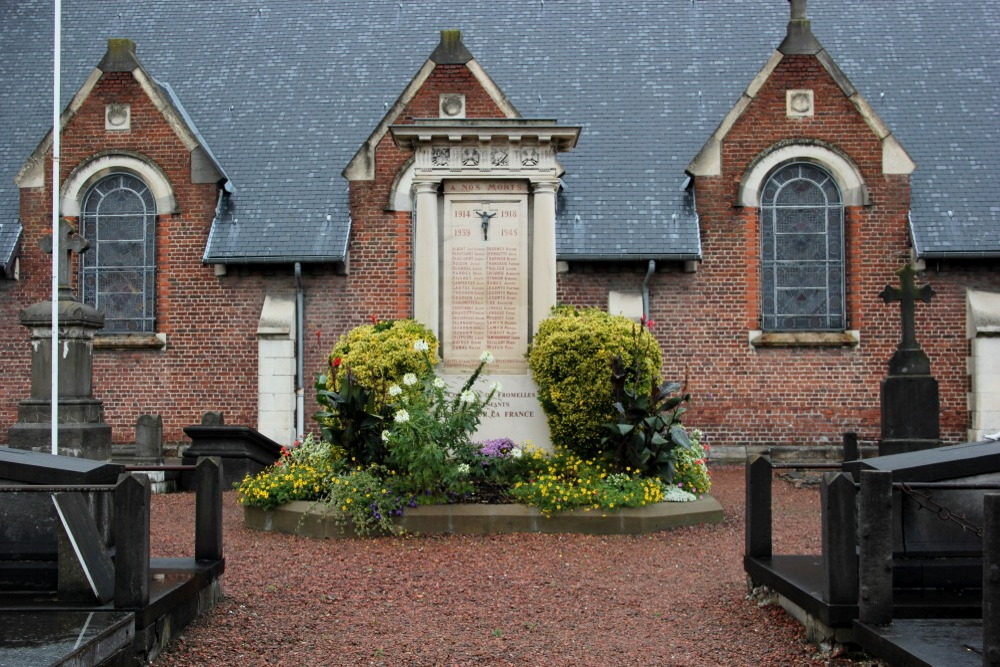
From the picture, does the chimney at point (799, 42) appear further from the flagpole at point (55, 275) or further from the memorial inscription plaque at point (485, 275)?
the flagpole at point (55, 275)

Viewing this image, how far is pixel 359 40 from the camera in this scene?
2067 cm

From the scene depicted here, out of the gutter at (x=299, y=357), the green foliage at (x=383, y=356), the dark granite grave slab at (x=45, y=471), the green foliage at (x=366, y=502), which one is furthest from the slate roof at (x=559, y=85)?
the dark granite grave slab at (x=45, y=471)

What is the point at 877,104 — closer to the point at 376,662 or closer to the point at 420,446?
the point at 420,446

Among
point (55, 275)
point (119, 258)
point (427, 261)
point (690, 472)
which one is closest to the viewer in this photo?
point (690, 472)

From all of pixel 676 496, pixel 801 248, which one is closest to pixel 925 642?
pixel 676 496

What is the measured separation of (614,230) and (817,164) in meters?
3.55

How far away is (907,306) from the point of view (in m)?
15.0

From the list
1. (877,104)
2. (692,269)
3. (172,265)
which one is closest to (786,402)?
(692,269)

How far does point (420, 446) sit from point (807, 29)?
11.4 meters

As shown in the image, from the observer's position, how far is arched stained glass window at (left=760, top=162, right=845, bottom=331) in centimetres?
1744

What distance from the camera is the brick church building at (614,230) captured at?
17.1 metres

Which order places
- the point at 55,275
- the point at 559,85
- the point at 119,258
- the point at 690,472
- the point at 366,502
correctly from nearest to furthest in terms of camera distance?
1. the point at 366,502
2. the point at 690,472
3. the point at 55,275
4. the point at 119,258
5. the point at 559,85

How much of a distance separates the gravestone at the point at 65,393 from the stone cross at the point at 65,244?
48 millimetres

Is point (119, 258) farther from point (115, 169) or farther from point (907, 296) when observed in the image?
point (907, 296)
